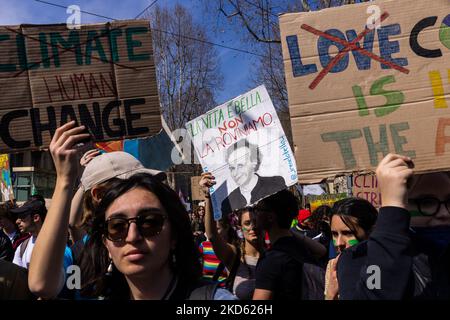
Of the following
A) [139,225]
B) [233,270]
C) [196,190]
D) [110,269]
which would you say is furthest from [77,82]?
[196,190]

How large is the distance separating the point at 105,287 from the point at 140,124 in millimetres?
1170

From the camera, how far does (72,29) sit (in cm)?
280

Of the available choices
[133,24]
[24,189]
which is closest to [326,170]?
[133,24]

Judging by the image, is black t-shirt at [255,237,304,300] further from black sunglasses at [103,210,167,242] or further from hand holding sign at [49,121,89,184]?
hand holding sign at [49,121,89,184]

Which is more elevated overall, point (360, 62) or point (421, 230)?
point (360, 62)

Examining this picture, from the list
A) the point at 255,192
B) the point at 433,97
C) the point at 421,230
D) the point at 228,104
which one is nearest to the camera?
the point at 421,230

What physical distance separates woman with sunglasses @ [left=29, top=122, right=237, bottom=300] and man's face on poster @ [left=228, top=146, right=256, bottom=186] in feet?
4.15

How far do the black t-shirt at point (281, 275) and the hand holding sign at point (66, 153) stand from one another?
126 centimetres

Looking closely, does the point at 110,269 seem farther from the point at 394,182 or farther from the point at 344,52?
the point at 344,52

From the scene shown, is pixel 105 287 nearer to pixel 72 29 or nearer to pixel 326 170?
pixel 326 170

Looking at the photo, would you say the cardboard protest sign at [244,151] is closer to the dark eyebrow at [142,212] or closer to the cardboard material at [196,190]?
the dark eyebrow at [142,212]

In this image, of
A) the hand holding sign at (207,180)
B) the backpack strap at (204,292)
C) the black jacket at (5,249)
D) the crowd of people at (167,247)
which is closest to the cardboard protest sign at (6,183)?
the black jacket at (5,249)

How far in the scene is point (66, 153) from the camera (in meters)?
1.84

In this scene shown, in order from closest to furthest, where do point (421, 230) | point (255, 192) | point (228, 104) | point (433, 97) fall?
point (421, 230)
point (433, 97)
point (255, 192)
point (228, 104)
